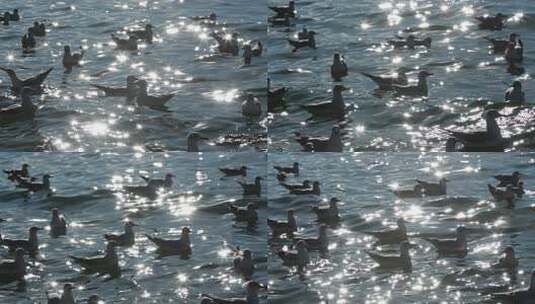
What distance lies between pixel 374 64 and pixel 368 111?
2.19 metres

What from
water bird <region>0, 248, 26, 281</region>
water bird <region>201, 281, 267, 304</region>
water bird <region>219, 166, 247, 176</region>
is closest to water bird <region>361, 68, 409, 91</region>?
water bird <region>219, 166, 247, 176</region>

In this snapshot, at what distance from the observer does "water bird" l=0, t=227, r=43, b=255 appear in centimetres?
1458

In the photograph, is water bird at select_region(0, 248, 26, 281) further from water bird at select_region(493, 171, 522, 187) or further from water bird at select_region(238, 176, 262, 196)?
water bird at select_region(493, 171, 522, 187)

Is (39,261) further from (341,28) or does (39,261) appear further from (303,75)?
(341,28)

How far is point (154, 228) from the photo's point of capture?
15633 mm

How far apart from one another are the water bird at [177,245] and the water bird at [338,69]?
16.8 feet

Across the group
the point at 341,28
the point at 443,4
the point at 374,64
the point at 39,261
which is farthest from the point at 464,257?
Answer: the point at 443,4

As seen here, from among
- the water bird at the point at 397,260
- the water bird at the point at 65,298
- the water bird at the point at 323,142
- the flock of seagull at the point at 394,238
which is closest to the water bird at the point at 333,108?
the water bird at the point at 323,142

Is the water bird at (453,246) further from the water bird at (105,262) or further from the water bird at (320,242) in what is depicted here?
the water bird at (105,262)

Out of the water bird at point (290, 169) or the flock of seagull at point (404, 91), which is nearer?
the water bird at point (290, 169)

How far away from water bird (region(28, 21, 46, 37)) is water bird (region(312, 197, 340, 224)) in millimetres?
8037

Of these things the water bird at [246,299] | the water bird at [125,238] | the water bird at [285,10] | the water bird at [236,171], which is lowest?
the water bird at [246,299]

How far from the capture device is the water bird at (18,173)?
16.5 metres

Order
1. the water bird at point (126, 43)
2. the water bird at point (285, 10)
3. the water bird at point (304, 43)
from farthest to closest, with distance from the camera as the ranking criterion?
the water bird at point (285, 10) < the water bird at point (126, 43) < the water bird at point (304, 43)
